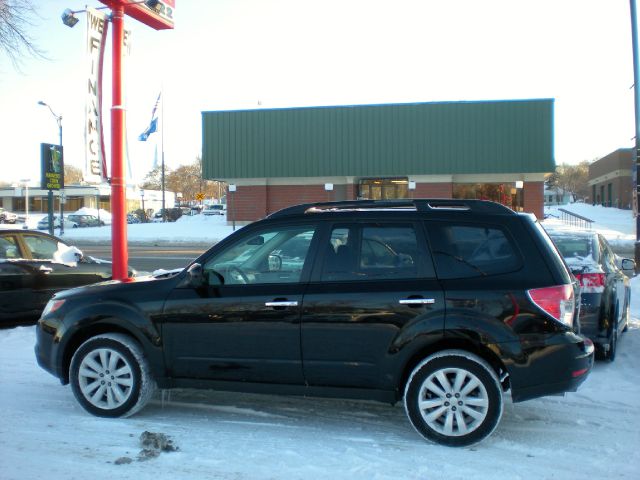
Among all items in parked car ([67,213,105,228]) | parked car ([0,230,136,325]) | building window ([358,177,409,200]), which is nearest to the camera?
parked car ([0,230,136,325])

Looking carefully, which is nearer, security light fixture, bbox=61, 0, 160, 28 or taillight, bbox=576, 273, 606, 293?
taillight, bbox=576, 273, 606, 293

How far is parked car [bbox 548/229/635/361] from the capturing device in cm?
626

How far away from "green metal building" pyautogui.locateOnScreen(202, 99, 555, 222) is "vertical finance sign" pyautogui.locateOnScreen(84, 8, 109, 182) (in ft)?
85.2

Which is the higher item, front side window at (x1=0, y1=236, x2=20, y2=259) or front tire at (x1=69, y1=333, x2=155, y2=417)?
front side window at (x1=0, y1=236, x2=20, y2=259)

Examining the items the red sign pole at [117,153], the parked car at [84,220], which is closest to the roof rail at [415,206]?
the red sign pole at [117,153]

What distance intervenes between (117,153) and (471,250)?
234 inches

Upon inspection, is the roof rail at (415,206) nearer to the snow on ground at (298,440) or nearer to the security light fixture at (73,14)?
the snow on ground at (298,440)

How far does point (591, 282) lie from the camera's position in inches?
250

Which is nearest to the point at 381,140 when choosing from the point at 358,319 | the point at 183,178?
the point at 358,319

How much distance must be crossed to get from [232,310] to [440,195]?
100ft

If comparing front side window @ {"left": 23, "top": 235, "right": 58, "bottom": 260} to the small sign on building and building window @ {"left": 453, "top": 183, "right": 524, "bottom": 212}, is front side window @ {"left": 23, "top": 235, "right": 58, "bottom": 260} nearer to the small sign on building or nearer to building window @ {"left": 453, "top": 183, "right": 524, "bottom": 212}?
the small sign on building

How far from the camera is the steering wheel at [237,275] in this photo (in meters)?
4.88

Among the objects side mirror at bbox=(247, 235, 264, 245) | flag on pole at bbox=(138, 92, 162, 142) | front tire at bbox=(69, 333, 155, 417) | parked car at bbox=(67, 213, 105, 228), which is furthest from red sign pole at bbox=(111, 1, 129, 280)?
parked car at bbox=(67, 213, 105, 228)

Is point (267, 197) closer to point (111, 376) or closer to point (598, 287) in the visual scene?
point (598, 287)
